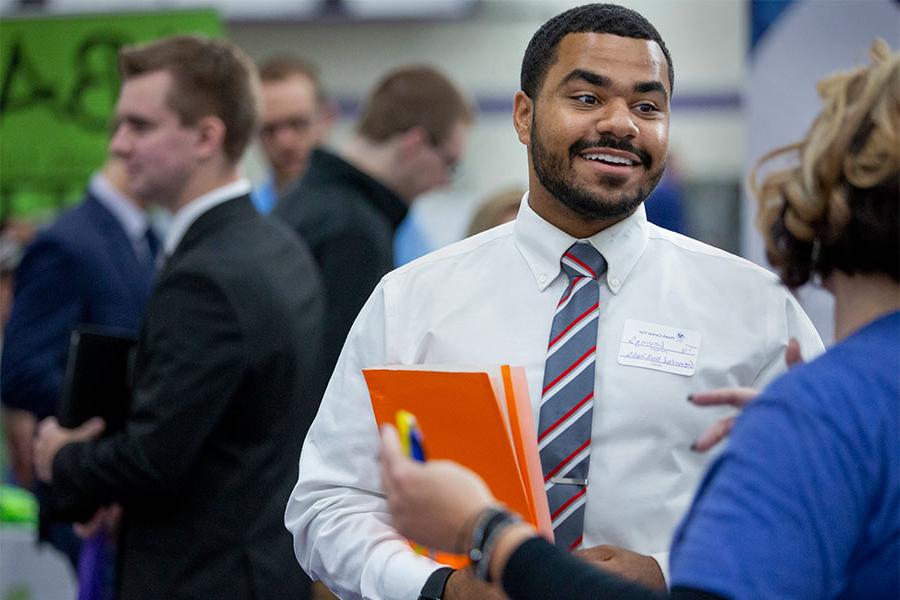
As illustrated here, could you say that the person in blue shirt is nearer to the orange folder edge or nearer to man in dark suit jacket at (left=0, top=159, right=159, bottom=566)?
the orange folder edge

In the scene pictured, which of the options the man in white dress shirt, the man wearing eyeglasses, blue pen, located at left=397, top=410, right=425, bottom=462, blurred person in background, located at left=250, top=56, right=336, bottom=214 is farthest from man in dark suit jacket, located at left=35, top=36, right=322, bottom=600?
blurred person in background, located at left=250, top=56, right=336, bottom=214

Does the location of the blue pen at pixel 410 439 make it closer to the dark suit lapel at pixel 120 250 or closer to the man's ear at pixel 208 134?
the man's ear at pixel 208 134

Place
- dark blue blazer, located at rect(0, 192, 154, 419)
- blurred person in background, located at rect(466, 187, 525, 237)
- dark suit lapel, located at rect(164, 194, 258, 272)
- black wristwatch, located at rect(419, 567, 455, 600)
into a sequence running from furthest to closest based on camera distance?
dark blue blazer, located at rect(0, 192, 154, 419)
blurred person in background, located at rect(466, 187, 525, 237)
dark suit lapel, located at rect(164, 194, 258, 272)
black wristwatch, located at rect(419, 567, 455, 600)

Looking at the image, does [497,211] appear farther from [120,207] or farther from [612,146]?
[120,207]

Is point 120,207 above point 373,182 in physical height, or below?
below

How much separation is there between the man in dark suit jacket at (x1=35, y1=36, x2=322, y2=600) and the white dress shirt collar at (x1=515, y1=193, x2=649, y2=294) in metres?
0.97

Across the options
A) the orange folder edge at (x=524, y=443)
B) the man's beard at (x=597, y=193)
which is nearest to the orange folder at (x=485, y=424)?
the orange folder edge at (x=524, y=443)

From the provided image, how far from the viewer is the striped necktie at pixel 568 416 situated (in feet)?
6.53

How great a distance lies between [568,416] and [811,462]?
72 cm

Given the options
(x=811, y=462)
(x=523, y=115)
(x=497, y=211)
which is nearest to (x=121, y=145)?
(x=497, y=211)

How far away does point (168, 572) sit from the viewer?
9.64ft

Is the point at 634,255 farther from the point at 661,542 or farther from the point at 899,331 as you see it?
the point at 899,331

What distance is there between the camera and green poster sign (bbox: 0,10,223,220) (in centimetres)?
479

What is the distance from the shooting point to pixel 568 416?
79.4 inches
